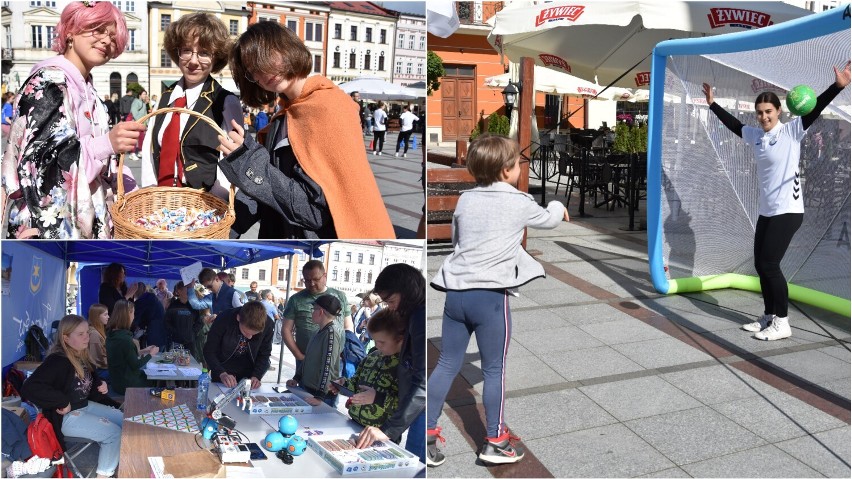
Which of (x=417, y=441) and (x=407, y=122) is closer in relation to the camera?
(x=417, y=441)

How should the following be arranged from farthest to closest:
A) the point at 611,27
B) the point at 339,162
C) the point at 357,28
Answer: the point at 357,28 → the point at 611,27 → the point at 339,162

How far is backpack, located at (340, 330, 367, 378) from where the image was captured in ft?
7.47

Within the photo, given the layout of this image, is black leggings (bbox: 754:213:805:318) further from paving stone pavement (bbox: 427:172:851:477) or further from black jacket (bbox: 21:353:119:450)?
black jacket (bbox: 21:353:119:450)

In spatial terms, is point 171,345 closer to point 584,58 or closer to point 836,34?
point 836,34

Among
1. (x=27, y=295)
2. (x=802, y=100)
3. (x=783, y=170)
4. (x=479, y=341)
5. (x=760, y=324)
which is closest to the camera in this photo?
(x=27, y=295)

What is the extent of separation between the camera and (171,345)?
230 cm

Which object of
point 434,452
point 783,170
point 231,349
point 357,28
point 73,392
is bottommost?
point 434,452

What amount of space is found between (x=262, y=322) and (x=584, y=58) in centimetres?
1039

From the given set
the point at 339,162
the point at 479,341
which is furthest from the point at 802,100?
the point at 339,162

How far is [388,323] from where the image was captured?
2264 mm

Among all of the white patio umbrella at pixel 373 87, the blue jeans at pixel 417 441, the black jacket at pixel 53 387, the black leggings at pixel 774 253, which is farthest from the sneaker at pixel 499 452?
the white patio umbrella at pixel 373 87

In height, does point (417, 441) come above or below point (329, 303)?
below

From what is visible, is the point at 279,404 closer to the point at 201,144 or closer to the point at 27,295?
the point at 27,295

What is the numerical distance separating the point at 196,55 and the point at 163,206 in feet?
2.30
